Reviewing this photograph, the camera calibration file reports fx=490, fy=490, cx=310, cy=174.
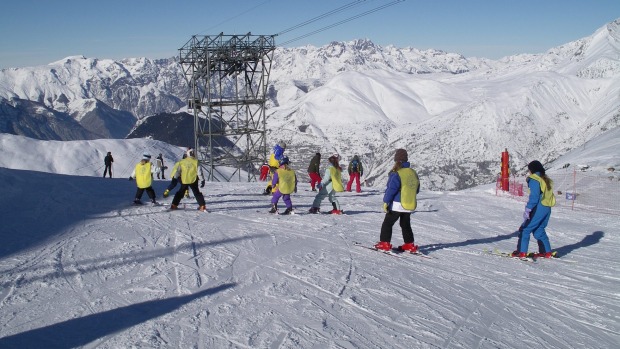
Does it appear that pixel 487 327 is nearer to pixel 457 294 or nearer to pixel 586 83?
pixel 457 294

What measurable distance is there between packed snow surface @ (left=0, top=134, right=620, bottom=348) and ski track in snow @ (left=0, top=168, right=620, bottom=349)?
2cm

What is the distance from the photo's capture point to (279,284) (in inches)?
243

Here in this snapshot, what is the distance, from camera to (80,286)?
5781 millimetres

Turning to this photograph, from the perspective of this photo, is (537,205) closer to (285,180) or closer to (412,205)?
(412,205)

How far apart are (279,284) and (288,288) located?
7.7 inches

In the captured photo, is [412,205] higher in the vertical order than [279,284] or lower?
higher

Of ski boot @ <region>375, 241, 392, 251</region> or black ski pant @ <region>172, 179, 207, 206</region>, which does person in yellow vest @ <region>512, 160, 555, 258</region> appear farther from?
black ski pant @ <region>172, 179, 207, 206</region>

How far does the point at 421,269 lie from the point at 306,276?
191cm

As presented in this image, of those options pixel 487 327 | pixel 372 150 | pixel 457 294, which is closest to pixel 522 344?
pixel 487 327

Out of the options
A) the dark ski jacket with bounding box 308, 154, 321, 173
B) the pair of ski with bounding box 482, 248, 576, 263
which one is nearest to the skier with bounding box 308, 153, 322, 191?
the dark ski jacket with bounding box 308, 154, 321, 173

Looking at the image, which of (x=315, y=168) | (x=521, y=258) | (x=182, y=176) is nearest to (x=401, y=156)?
(x=521, y=258)

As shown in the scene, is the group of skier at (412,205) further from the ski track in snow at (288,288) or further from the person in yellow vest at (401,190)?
the ski track in snow at (288,288)

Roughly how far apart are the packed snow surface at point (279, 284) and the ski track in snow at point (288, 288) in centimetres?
2

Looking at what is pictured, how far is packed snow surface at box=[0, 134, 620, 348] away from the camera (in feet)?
15.4
